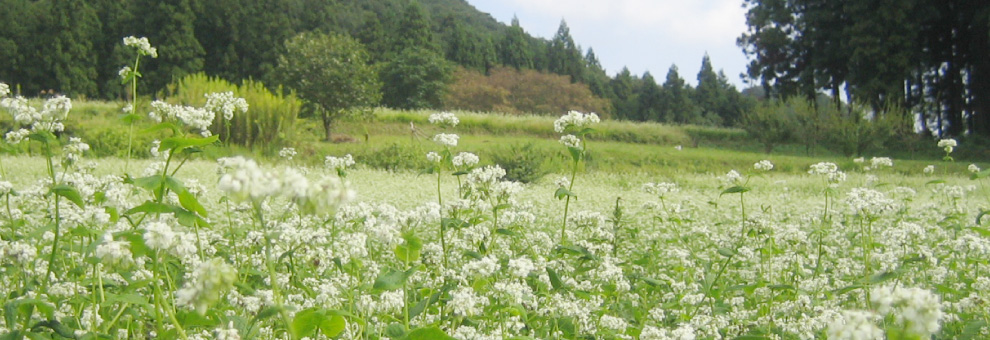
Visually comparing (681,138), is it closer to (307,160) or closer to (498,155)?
(498,155)

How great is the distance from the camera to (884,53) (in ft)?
89.6

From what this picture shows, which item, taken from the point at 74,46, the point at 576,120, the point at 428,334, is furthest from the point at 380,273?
the point at 74,46

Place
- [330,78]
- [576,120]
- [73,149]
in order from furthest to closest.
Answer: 1. [330,78]
2. [576,120]
3. [73,149]

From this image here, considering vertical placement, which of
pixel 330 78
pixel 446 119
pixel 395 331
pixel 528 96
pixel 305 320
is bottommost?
pixel 395 331

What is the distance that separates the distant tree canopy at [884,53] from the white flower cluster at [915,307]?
27.4 m

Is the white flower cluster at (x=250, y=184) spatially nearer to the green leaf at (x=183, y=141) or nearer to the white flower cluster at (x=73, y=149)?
the green leaf at (x=183, y=141)

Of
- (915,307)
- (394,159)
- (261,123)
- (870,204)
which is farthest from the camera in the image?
(261,123)

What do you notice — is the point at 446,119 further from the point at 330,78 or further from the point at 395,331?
the point at 330,78

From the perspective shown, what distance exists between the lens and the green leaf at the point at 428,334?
1549 millimetres

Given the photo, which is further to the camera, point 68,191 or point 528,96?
point 528,96

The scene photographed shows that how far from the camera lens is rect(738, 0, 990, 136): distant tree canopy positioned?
27.5 metres

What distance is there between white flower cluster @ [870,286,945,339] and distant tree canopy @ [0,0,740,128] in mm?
36399

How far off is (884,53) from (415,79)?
2424 cm

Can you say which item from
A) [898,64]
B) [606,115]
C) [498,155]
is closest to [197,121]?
[498,155]
